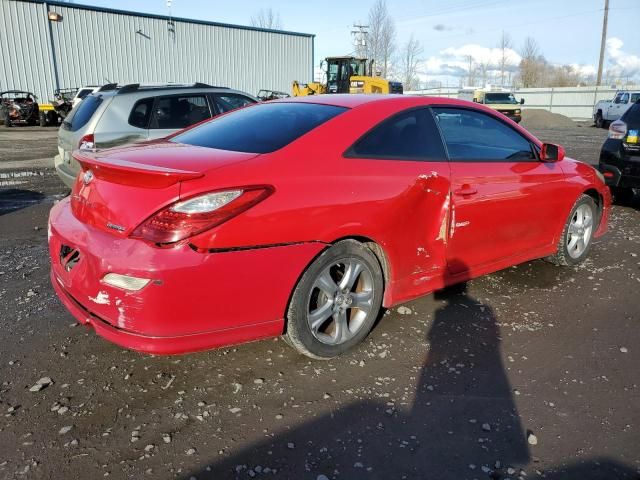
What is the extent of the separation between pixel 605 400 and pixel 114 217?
276 cm

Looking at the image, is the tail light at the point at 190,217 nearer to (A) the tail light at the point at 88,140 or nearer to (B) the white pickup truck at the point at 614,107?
(A) the tail light at the point at 88,140

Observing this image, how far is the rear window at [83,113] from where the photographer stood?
6.76 metres

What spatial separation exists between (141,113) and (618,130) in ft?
20.8

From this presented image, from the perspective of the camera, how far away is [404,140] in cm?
346

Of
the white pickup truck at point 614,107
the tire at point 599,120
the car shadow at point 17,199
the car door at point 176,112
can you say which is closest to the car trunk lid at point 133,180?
the car door at point 176,112

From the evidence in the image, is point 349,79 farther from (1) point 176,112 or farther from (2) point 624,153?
(2) point 624,153

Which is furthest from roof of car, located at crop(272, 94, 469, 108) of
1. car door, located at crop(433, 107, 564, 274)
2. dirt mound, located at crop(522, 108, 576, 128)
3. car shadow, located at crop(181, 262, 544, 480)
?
dirt mound, located at crop(522, 108, 576, 128)

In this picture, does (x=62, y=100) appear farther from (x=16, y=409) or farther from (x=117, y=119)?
(x=16, y=409)

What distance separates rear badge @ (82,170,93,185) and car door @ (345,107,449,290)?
58.2 inches

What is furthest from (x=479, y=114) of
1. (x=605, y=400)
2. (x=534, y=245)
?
(x=605, y=400)

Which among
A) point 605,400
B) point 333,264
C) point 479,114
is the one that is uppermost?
point 479,114

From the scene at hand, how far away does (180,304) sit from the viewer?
2.54 meters

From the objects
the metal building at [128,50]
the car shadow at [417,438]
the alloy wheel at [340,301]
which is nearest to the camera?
the car shadow at [417,438]

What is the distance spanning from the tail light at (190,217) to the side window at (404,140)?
2.88 feet
